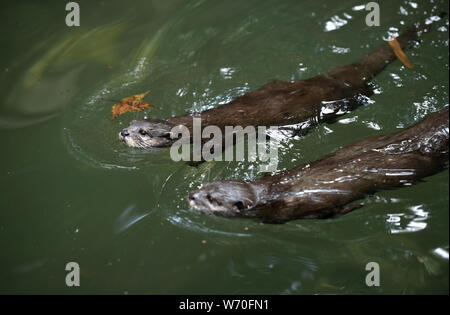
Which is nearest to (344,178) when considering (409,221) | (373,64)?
(409,221)

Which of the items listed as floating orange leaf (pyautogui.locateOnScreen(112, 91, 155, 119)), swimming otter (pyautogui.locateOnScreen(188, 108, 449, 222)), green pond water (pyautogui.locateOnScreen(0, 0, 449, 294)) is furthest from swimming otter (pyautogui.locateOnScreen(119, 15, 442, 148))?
swimming otter (pyautogui.locateOnScreen(188, 108, 449, 222))

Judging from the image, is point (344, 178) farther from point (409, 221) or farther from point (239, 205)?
point (239, 205)

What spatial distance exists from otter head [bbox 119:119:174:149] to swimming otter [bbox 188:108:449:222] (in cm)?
96

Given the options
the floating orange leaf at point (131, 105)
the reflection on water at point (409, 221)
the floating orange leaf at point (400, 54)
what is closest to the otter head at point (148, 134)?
the floating orange leaf at point (131, 105)

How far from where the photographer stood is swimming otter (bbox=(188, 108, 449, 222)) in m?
2.82

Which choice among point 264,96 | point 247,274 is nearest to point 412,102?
point 264,96

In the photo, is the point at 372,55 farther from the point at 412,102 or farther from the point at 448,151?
the point at 448,151

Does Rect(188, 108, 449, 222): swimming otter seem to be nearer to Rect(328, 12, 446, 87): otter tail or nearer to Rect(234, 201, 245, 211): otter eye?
Rect(234, 201, 245, 211): otter eye

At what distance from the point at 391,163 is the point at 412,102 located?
1227 mm

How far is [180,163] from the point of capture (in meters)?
3.65

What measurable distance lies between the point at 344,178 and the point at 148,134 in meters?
1.75

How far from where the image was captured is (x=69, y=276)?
9.73ft

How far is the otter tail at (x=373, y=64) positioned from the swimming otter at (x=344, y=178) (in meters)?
0.93

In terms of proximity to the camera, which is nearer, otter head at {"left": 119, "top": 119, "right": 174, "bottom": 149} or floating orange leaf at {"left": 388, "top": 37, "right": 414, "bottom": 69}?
otter head at {"left": 119, "top": 119, "right": 174, "bottom": 149}
